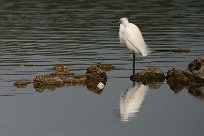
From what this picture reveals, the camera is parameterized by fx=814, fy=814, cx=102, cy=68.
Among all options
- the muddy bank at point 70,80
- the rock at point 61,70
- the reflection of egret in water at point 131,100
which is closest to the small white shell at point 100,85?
the muddy bank at point 70,80

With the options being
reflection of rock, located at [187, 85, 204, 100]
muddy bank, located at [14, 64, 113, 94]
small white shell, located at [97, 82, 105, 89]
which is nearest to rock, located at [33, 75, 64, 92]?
A: muddy bank, located at [14, 64, 113, 94]

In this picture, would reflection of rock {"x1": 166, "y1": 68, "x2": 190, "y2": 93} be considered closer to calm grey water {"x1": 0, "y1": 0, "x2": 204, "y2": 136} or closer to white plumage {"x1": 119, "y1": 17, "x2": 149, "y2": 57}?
calm grey water {"x1": 0, "y1": 0, "x2": 204, "y2": 136}

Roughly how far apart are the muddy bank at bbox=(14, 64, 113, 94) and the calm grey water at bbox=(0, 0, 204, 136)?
276 mm

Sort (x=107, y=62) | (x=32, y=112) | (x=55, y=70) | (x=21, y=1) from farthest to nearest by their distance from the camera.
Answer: (x=21, y=1) < (x=107, y=62) < (x=55, y=70) < (x=32, y=112)

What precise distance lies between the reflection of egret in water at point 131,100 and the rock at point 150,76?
2.04 ft

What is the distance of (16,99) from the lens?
21984mm

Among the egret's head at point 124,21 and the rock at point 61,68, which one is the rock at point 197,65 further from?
the rock at point 61,68

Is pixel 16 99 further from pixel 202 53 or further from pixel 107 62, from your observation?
pixel 202 53

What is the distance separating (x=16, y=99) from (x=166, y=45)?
12253 millimetres

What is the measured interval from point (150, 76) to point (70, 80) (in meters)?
2.40

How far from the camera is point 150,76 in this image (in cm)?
2445

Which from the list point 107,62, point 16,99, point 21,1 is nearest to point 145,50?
point 107,62

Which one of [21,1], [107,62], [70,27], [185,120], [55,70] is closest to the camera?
[185,120]

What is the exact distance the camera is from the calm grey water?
18844 millimetres
